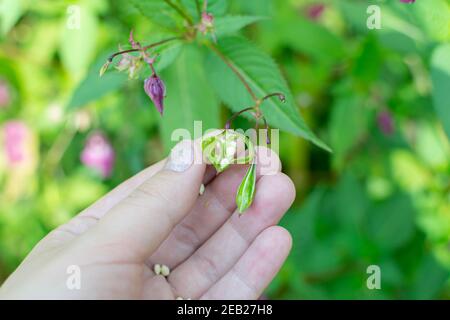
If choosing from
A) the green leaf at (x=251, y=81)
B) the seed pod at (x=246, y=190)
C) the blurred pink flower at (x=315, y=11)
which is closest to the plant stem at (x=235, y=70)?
the green leaf at (x=251, y=81)

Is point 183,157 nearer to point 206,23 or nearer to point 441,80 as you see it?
point 206,23

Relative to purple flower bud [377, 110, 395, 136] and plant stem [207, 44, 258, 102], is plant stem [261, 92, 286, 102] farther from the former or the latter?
purple flower bud [377, 110, 395, 136]

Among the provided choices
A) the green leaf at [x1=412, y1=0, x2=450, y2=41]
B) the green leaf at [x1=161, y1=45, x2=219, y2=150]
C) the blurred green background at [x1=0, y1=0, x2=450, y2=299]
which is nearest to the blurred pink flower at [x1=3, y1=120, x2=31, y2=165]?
the blurred green background at [x1=0, y1=0, x2=450, y2=299]

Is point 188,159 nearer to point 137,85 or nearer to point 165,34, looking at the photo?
point 165,34

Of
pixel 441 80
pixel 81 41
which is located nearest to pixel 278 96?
pixel 441 80

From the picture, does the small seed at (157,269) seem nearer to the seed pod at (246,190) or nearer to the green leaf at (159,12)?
the seed pod at (246,190)
